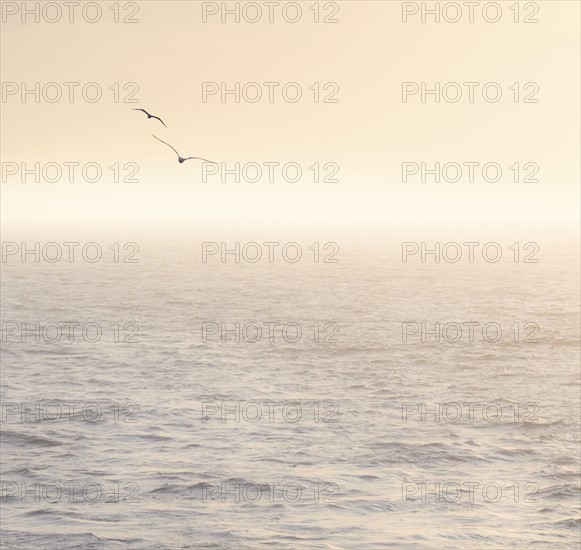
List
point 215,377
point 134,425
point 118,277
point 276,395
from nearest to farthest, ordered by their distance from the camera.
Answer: point 134,425 < point 276,395 < point 215,377 < point 118,277

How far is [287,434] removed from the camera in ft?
136

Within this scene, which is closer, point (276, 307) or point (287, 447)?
point (287, 447)

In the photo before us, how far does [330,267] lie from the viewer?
174m

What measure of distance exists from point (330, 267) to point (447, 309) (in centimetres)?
7401

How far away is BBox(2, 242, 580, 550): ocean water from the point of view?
99.6 feet

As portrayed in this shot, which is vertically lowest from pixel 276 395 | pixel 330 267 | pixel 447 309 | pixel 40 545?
pixel 40 545

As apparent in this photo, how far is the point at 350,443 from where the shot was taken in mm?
39844

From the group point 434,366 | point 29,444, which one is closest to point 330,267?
point 434,366

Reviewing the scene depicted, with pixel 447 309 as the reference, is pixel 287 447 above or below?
below

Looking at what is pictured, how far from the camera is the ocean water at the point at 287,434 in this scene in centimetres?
3036

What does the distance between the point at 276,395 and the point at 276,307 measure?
1902 inches

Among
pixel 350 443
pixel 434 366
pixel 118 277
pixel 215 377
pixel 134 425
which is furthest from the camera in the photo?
pixel 118 277

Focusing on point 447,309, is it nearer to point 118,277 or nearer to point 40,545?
point 118,277

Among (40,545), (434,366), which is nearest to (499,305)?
(434,366)
